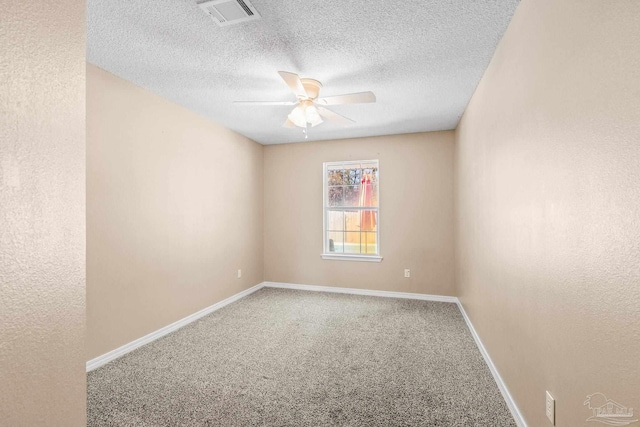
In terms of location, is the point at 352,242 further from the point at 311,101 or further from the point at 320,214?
the point at 311,101

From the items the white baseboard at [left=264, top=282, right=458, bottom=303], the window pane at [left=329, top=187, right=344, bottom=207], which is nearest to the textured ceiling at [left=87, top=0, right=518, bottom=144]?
the window pane at [left=329, top=187, right=344, bottom=207]

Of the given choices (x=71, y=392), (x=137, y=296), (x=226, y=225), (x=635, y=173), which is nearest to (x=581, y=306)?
(x=635, y=173)

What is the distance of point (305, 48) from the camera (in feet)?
7.37

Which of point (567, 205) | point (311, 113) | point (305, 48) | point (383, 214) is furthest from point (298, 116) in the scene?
point (383, 214)

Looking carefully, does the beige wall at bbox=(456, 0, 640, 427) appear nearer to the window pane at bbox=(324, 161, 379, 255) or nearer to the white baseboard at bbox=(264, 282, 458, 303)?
the white baseboard at bbox=(264, 282, 458, 303)

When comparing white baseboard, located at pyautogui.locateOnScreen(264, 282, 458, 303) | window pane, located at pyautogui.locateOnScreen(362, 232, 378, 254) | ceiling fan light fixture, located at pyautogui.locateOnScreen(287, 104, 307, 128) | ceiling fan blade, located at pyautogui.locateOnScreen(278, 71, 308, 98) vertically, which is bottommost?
white baseboard, located at pyautogui.locateOnScreen(264, 282, 458, 303)

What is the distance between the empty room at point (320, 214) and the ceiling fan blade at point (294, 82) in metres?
0.02

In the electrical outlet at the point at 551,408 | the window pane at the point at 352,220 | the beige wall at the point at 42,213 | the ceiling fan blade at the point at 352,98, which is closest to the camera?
the beige wall at the point at 42,213

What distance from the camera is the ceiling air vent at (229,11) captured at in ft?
5.76

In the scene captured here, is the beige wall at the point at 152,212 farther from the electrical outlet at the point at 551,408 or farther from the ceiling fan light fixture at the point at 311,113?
the electrical outlet at the point at 551,408

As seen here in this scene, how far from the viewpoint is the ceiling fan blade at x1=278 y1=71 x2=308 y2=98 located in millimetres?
2165

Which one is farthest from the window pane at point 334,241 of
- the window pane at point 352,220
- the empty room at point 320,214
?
the window pane at point 352,220

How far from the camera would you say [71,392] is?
1014mm

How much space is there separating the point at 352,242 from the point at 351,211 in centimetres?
52
